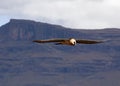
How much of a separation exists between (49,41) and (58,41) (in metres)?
0.89

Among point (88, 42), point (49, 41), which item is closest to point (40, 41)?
point (49, 41)

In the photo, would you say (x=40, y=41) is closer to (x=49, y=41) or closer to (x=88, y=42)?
(x=49, y=41)

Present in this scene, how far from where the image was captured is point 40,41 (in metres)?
28.1

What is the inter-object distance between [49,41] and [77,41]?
1713 millimetres

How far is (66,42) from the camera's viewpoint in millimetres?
28453

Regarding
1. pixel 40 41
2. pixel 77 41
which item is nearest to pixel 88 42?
pixel 77 41

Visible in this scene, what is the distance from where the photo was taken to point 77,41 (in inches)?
1145

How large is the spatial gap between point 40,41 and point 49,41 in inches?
17.4

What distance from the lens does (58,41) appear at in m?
28.9

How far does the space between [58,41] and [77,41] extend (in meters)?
0.98

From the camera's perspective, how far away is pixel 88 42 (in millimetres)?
29031

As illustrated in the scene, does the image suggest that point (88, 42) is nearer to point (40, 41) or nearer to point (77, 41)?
point (77, 41)

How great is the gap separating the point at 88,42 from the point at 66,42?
1.25 m

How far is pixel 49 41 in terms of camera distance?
28078 millimetres
